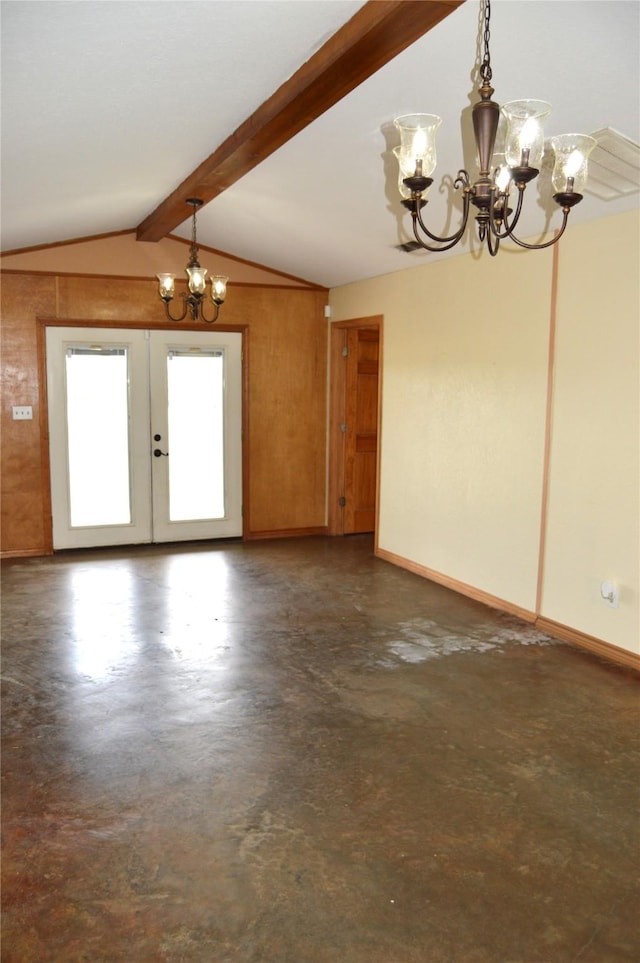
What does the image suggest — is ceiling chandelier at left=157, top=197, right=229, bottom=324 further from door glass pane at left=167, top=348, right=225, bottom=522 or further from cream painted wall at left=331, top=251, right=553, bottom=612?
cream painted wall at left=331, top=251, right=553, bottom=612

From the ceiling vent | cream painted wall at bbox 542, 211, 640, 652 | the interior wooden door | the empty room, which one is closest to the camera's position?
the empty room

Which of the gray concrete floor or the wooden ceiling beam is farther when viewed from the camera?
the wooden ceiling beam

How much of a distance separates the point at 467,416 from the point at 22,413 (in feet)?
12.6

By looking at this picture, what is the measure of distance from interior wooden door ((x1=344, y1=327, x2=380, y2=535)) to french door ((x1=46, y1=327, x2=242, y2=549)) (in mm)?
1135

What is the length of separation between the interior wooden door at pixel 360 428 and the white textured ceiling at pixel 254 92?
2307mm

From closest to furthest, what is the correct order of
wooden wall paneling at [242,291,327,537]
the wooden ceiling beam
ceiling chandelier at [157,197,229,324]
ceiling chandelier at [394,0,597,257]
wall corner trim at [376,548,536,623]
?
ceiling chandelier at [394,0,597,257]
the wooden ceiling beam
wall corner trim at [376,548,536,623]
ceiling chandelier at [157,197,229,324]
wooden wall paneling at [242,291,327,537]

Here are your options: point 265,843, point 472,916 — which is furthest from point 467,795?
point 265,843

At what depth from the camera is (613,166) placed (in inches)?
137

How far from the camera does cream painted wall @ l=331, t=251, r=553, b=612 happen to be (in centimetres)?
471

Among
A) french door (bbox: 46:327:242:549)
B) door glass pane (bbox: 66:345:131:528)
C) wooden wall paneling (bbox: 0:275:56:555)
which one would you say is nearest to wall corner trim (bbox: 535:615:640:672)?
french door (bbox: 46:327:242:549)

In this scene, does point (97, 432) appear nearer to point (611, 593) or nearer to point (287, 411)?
point (287, 411)

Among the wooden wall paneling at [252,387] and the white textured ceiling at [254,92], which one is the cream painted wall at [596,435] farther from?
the wooden wall paneling at [252,387]

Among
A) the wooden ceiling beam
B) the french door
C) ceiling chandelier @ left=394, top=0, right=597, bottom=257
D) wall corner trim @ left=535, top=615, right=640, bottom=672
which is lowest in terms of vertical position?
wall corner trim @ left=535, top=615, right=640, bottom=672

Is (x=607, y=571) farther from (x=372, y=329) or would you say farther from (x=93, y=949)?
(x=372, y=329)
